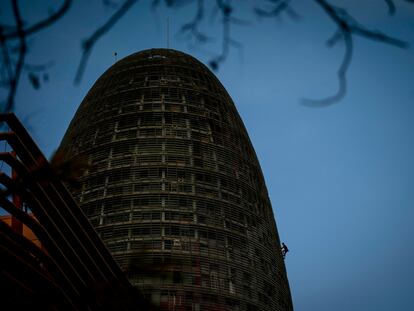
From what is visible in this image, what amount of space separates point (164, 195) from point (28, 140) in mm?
43802

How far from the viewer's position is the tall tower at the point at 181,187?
54406mm

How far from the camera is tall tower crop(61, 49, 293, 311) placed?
54.4m

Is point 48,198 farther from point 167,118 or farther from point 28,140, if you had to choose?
point 167,118

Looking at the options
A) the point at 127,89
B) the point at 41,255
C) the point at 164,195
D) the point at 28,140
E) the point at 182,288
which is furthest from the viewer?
the point at 127,89

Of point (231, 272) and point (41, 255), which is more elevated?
point (231, 272)

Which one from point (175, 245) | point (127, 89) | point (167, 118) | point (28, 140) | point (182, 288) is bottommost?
point (28, 140)

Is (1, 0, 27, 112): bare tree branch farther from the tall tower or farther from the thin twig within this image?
the tall tower

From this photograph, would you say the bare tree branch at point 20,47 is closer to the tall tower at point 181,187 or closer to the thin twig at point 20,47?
the thin twig at point 20,47

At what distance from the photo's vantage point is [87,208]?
60.8 m

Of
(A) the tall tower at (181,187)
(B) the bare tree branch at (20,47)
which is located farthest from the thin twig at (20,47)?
(A) the tall tower at (181,187)

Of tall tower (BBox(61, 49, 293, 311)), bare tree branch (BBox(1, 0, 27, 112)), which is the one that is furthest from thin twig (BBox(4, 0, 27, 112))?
tall tower (BBox(61, 49, 293, 311))

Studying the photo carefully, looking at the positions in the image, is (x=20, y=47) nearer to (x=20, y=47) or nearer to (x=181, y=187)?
(x=20, y=47)

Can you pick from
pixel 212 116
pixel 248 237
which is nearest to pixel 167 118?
pixel 212 116

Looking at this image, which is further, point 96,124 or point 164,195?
point 96,124
